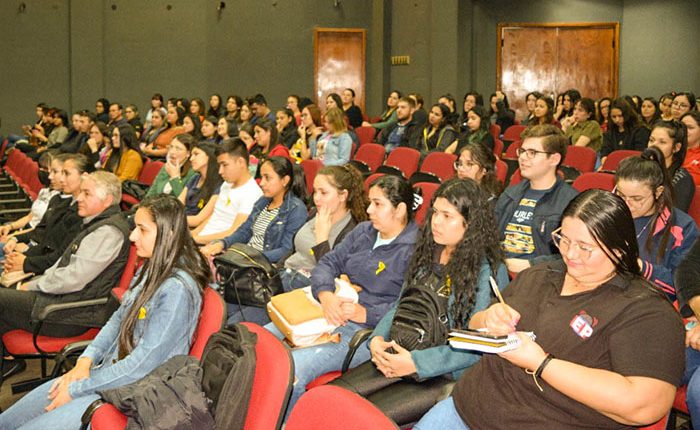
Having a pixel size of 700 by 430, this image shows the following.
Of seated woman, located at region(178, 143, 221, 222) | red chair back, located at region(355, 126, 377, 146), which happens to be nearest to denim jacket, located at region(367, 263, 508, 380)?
seated woman, located at region(178, 143, 221, 222)

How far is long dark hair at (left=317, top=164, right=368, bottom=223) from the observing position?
13.0 ft

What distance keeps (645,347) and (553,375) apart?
24cm

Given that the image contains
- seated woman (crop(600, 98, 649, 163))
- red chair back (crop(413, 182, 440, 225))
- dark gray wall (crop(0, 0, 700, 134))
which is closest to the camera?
red chair back (crop(413, 182, 440, 225))

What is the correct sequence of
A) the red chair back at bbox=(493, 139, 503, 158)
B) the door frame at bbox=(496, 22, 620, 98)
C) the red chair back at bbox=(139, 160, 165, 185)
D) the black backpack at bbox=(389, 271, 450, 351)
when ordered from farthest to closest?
1. the door frame at bbox=(496, 22, 620, 98)
2. the red chair back at bbox=(493, 139, 503, 158)
3. the red chair back at bbox=(139, 160, 165, 185)
4. the black backpack at bbox=(389, 271, 450, 351)

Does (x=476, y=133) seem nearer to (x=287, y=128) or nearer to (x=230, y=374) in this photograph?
(x=287, y=128)

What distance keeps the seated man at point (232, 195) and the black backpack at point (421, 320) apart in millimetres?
2372

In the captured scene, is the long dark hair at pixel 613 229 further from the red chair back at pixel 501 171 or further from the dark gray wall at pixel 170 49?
the dark gray wall at pixel 170 49

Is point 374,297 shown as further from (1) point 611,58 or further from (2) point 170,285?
(1) point 611,58

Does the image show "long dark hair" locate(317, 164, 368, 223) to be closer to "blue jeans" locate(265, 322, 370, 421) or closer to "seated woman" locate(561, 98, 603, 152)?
"blue jeans" locate(265, 322, 370, 421)

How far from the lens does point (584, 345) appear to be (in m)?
1.96

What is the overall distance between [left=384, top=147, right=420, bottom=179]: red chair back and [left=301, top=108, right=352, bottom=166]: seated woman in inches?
21.2

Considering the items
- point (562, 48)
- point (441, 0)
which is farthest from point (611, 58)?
point (441, 0)

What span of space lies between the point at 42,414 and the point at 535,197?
246cm

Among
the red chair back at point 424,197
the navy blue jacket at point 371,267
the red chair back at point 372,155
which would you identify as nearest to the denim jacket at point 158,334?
the navy blue jacket at point 371,267
